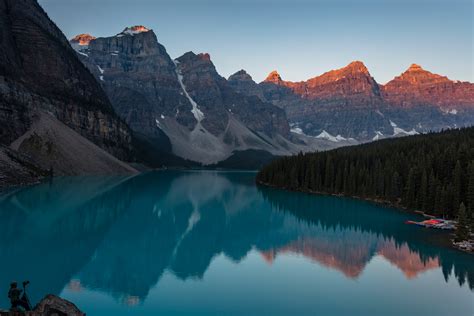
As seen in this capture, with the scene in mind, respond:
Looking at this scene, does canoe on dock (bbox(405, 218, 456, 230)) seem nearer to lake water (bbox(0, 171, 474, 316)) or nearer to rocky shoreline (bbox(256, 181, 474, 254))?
lake water (bbox(0, 171, 474, 316))

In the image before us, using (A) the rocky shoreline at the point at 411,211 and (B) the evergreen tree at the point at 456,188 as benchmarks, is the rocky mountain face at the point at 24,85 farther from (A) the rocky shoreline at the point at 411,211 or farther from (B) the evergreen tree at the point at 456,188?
(B) the evergreen tree at the point at 456,188

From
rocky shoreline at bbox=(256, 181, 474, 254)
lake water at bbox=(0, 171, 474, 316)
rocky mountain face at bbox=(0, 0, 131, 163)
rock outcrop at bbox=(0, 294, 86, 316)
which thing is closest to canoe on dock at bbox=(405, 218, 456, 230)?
lake water at bbox=(0, 171, 474, 316)

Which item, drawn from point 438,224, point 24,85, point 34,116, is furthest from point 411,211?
point 24,85

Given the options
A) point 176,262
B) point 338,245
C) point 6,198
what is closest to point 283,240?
point 338,245

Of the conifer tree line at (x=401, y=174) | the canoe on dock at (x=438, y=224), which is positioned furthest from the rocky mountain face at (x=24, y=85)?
the canoe on dock at (x=438, y=224)

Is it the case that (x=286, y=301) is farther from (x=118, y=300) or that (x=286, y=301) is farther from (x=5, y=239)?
(x=5, y=239)

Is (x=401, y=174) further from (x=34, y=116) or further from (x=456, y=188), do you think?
(x=34, y=116)
